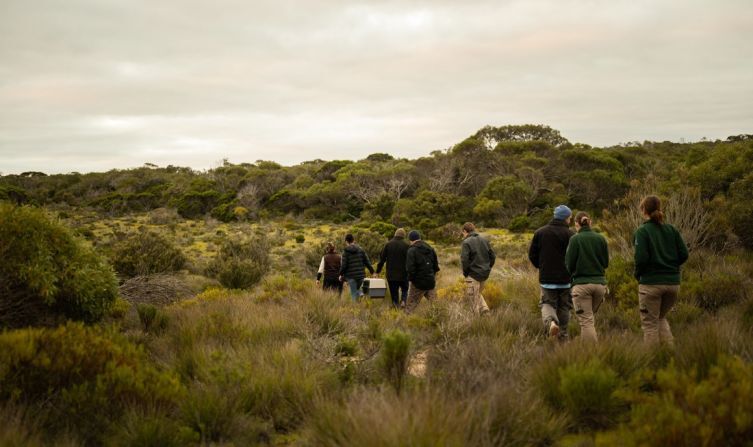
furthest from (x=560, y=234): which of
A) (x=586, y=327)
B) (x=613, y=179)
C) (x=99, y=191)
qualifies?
(x=99, y=191)

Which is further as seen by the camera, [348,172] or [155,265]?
[348,172]

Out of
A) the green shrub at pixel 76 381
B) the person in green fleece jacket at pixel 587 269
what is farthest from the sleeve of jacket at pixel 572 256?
the green shrub at pixel 76 381

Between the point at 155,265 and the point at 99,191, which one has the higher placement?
the point at 99,191

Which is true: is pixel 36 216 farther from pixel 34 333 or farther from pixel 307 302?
pixel 307 302

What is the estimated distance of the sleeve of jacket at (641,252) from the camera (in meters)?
5.23

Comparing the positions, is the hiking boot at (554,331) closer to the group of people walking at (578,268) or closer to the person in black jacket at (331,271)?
the group of people walking at (578,268)

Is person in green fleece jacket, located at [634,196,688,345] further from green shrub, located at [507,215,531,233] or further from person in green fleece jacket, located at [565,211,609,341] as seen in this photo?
green shrub, located at [507,215,531,233]

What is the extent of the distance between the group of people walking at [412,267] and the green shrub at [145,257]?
253 inches

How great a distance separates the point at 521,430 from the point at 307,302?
5.77 meters

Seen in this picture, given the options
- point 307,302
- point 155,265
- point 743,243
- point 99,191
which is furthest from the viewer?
point 99,191

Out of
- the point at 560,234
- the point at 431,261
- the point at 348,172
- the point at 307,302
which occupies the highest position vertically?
the point at 348,172

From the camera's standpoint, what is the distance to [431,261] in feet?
29.1

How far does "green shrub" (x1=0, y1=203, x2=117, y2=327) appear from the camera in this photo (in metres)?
5.48

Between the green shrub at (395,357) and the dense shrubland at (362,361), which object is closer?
the dense shrubland at (362,361)
